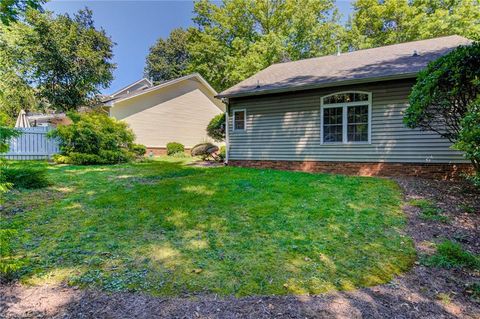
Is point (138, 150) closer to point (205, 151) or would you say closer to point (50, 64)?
point (205, 151)

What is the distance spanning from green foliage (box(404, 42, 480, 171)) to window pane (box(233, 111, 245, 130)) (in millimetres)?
5725

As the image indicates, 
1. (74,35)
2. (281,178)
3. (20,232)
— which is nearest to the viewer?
(20,232)

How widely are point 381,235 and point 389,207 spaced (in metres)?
1.37

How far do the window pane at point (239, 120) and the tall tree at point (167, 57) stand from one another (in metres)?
29.4

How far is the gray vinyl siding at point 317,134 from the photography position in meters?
7.97

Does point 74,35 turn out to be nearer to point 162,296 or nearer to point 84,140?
point 84,140

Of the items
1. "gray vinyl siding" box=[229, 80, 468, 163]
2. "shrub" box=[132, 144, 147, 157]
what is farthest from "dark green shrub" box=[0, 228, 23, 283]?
"shrub" box=[132, 144, 147, 157]

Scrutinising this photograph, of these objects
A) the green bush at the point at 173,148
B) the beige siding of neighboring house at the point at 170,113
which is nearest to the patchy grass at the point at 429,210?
the green bush at the point at 173,148

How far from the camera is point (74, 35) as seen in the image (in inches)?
704

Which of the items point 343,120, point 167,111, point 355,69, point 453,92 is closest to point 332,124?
point 343,120

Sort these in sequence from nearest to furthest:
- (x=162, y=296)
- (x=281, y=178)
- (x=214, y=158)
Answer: (x=162, y=296), (x=281, y=178), (x=214, y=158)

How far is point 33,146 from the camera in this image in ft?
39.7

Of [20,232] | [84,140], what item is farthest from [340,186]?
[84,140]

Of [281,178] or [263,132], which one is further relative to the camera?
[263,132]
